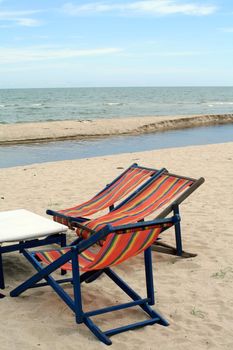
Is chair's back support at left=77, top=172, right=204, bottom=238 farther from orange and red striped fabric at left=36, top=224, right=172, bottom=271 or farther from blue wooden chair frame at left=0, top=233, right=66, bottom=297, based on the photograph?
orange and red striped fabric at left=36, top=224, right=172, bottom=271

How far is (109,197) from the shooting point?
16.8 ft

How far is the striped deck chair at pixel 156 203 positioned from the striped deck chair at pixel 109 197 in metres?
0.15

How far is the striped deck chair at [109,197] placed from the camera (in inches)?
191

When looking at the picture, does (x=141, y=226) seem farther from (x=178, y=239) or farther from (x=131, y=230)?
(x=178, y=239)

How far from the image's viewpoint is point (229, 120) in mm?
32594

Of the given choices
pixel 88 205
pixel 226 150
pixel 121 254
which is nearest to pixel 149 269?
pixel 121 254

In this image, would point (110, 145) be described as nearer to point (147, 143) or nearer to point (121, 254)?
point (147, 143)

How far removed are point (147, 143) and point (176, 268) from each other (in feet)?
48.7

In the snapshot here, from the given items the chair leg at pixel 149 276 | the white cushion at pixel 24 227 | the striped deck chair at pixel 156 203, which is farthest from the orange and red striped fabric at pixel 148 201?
the chair leg at pixel 149 276

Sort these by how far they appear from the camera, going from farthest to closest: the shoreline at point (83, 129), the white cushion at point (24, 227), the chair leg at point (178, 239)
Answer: the shoreline at point (83, 129)
the chair leg at point (178, 239)
the white cushion at point (24, 227)

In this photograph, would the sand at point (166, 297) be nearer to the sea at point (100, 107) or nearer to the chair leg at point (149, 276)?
the chair leg at point (149, 276)

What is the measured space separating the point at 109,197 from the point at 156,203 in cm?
73

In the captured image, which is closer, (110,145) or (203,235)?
(203,235)

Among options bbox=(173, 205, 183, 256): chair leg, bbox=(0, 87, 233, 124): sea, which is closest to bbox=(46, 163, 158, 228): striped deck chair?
bbox=(173, 205, 183, 256): chair leg
